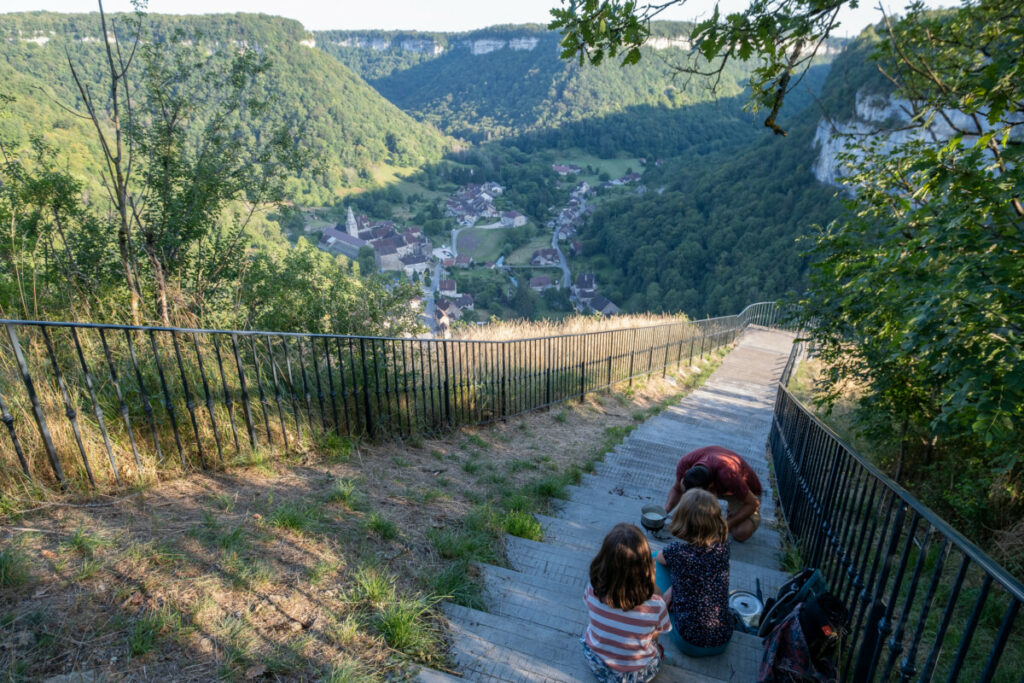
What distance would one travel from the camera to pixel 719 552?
2.70 m

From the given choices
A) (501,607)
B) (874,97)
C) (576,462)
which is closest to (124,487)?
(501,607)

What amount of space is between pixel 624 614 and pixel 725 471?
1.93m

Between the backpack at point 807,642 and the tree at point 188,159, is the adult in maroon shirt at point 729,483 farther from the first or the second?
the tree at point 188,159

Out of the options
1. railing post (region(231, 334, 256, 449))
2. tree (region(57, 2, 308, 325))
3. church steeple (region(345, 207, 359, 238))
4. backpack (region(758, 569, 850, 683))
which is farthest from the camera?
church steeple (region(345, 207, 359, 238))

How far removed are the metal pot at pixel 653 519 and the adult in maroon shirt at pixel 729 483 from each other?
150 mm

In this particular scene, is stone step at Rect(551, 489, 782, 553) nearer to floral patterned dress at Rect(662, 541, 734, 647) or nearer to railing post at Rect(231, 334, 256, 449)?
floral patterned dress at Rect(662, 541, 734, 647)

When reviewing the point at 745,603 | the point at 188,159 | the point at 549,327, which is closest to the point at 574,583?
the point at 745,603

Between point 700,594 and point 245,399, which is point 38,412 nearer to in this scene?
point 245,399

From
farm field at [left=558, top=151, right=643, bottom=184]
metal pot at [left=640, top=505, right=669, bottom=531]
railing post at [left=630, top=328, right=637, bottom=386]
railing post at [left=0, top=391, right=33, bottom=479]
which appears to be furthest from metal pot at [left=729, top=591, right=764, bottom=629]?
farm field at [left=558, top=151, right=643, bottom=184]

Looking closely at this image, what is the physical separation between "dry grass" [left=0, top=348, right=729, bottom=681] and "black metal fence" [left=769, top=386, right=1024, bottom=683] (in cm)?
190

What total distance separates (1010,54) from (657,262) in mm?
52378

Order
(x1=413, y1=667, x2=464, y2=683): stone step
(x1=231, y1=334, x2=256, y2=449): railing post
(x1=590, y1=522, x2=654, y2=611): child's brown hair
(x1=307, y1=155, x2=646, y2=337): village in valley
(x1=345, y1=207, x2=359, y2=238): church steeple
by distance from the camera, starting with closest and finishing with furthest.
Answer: (x1=413, y1=667, x2=464, y2=683): stone step → (x1=590, y1=522, x2=654, y2=611): child's brown hair → (x1=231, y1=334, x2=256, y2=449): railing post → (x1=307, y1=155, x2=646, y2=337): village in valley → (x1=345, y1=207, x2=359, y2=238): church steeple

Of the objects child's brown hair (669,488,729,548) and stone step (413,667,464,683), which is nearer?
stone step (413,667,464,683)

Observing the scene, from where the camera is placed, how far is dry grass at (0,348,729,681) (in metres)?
2.00
